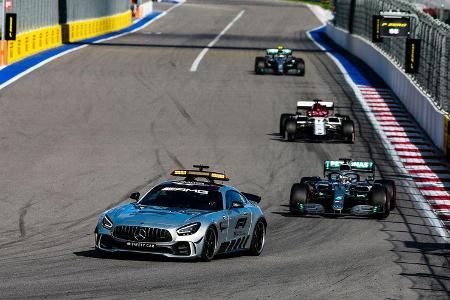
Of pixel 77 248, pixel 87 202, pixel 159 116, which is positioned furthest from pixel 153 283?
pixel 159 116

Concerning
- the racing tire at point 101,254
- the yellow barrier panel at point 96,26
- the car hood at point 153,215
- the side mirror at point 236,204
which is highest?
the car hood at point 153,215

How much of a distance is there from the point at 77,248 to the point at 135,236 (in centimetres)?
206

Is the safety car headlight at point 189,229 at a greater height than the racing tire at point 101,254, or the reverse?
the safety car headlight at point 189,229

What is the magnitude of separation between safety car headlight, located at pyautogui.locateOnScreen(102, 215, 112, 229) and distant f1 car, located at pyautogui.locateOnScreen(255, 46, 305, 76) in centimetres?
3513

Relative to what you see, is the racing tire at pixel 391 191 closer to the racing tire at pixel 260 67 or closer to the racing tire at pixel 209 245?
the racing tire at pixel 209 245

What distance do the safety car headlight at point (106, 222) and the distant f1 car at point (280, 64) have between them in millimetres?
35133

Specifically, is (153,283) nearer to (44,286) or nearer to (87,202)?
(44,286)

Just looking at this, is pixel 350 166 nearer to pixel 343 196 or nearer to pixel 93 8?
pixel 343 196

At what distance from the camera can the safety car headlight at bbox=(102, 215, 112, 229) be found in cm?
1712

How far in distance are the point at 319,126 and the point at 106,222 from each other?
1924cm

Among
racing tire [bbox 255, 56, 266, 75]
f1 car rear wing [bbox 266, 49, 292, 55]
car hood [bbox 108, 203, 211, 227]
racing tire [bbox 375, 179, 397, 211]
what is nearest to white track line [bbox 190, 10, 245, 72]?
racing tire [bbox 255, 56, 266, 75]

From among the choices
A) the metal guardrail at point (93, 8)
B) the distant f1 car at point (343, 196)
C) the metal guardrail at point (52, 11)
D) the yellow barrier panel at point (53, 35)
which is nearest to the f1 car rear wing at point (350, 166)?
the distant f1 car at point (343, 196)

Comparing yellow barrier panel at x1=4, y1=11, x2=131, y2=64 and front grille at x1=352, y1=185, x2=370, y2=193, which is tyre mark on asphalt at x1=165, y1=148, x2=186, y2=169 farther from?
yellow barrier panel at x1=4, y1=11, x2=131, y2=64

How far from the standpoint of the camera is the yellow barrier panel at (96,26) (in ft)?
215
